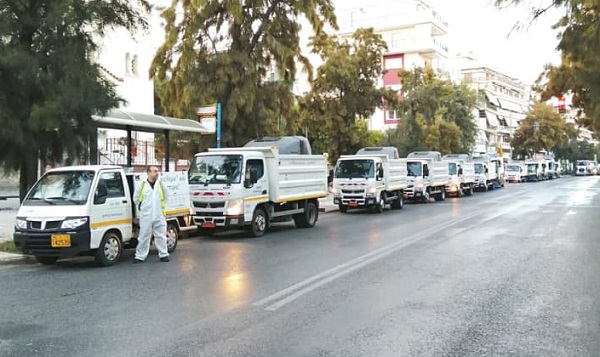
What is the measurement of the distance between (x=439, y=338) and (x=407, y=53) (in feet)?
239

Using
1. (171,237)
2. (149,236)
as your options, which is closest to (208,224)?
(171,237)

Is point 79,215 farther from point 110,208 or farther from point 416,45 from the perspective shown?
point 416,45

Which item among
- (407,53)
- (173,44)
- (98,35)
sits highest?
(407,53)

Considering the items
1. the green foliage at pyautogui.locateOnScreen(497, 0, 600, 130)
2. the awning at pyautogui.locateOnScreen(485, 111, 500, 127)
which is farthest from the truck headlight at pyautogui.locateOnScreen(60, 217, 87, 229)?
the awning at pyautogui.locateOnScreen(485, 111, 500, 127)

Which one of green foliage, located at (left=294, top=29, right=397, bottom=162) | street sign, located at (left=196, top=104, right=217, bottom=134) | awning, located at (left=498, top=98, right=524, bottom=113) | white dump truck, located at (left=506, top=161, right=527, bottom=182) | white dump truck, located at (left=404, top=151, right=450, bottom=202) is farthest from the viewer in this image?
awning, located at (left=498, top=98, right=524, bottom=113)

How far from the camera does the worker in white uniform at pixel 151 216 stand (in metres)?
11.6

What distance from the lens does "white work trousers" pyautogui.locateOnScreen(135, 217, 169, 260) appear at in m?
11.6

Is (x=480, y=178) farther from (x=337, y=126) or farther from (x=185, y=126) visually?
(x=185, y=126)

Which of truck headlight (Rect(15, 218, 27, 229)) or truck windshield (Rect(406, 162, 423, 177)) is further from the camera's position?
truck windshield (Rect(406, 162, 423, 177))

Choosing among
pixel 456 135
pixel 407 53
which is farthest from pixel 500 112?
pixel 456 135

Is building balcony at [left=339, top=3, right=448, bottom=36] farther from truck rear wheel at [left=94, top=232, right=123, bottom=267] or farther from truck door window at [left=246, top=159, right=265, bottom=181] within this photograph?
truck rear wheel at [left=94, top=232, right=123, bottom=267]

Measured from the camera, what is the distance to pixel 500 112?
108438 mm

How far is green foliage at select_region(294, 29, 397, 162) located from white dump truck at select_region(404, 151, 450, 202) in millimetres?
3506

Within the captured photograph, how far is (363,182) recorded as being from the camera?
24812mm
